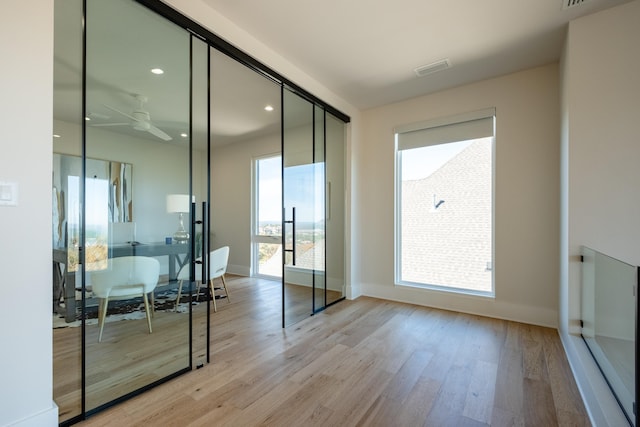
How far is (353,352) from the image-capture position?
2.52 m

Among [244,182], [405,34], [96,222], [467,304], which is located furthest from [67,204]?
[244,182]

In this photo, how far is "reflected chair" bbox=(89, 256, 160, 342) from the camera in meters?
1.80

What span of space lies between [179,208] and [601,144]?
338 cm

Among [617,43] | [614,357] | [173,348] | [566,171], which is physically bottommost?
[173,348]

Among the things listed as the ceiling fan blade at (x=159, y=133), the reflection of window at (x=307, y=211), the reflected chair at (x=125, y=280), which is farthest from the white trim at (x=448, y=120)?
the reflected chair at (x=125, y=280)

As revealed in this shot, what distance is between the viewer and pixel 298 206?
135 inches

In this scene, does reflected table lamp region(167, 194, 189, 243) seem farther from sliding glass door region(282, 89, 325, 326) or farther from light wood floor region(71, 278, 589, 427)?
sliding glass door region(282, 89, 325, 326)

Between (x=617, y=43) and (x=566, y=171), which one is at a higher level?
(x=617, y=43)

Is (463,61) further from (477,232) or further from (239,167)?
(239,167)

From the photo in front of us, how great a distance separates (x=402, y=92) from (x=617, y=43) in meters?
2.01

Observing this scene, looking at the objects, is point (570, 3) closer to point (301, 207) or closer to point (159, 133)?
point (301, 207)
